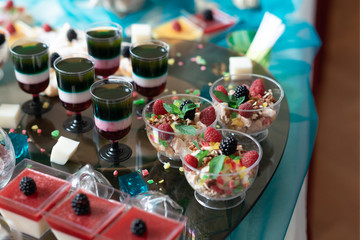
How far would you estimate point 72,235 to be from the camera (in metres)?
1.41

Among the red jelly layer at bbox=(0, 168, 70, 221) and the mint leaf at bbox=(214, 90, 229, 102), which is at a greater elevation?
the mint leaf at bbox=(214, 90, 229, 102)

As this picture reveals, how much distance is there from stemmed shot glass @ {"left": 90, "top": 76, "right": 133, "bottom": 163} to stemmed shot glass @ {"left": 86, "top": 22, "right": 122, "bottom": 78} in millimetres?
362

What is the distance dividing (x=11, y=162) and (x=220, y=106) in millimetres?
821

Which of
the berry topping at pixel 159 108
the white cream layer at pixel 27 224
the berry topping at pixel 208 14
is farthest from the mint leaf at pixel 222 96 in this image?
the berry topping at pixel 208 14

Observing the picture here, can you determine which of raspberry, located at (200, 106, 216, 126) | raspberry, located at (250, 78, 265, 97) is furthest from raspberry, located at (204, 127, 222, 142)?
raspberry, located at (250, 78, 265, 97)

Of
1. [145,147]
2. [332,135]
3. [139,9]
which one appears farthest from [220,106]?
[332,135]

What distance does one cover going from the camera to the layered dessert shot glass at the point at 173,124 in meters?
1.79

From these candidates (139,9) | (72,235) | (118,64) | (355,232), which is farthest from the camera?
(139,9)

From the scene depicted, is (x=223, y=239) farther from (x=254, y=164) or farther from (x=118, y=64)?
(x=118, y=64)

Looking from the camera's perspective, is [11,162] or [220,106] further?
[220,106]

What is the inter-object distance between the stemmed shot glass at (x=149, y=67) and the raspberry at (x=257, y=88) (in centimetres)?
38

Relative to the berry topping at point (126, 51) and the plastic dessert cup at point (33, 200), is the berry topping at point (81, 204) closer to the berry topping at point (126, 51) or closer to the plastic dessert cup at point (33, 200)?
the plastic dessert cup at point (33, 200)

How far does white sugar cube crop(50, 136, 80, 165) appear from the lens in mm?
1848

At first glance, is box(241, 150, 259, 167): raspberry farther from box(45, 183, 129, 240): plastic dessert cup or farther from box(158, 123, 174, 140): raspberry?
box(45, 183, 129, 240): plastic dessert cup
